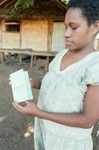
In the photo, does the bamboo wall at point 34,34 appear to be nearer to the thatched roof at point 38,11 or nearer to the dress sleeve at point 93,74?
the thatched roof at point 38,11

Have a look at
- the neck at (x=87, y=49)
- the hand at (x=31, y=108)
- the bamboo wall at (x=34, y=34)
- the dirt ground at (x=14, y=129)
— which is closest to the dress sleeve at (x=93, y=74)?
the neck at (x=87, y=49)

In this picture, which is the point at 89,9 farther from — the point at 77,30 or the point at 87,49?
the point at 87,49

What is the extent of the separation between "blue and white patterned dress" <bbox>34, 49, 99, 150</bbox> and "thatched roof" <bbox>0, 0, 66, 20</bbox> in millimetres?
9708

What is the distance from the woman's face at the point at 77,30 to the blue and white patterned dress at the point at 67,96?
0.33ft

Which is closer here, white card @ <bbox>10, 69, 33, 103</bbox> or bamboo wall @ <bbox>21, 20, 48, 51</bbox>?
white card @ <bbox>10, 69, 33, 103</bbox>

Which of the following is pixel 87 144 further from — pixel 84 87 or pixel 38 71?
pixel 38 71

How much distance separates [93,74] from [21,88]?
466mm

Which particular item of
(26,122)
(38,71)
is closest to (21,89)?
(26,122)

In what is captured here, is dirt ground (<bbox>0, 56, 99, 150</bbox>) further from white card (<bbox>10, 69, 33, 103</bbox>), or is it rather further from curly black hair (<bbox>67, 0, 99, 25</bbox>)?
curly black hair (<bbox>67, 0, 99, 25</bbox>)

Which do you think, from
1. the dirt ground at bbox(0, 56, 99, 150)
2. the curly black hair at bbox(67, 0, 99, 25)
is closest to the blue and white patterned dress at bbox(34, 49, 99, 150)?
the curly black hair at bbox(67, 0, 99, 25)

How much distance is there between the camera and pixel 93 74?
68.4 inches

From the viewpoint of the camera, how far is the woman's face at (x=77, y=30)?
5.78 ft

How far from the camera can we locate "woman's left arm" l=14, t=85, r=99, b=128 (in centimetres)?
173

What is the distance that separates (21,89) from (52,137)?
435 mm
